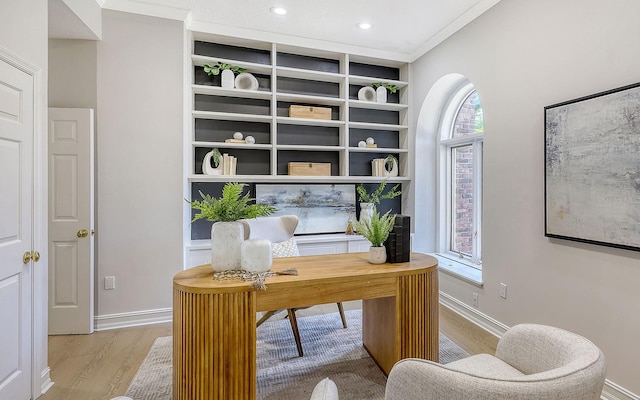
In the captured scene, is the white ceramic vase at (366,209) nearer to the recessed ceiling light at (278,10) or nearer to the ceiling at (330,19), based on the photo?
the ceiling at (330,19)

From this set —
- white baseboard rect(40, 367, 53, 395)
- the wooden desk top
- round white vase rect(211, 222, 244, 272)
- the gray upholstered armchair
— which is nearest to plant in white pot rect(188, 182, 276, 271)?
round white vase rect(211, 222, 244, 272)

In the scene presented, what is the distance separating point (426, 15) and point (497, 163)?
63.2 inches

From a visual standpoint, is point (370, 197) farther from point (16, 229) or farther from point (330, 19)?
point (16, 229)

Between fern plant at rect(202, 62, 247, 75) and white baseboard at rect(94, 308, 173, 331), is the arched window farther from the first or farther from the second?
white baseboard at rect(94, 308, 173, 331)

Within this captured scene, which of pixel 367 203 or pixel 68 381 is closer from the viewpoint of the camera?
pixel 68 381

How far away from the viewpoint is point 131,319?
3.10 metres

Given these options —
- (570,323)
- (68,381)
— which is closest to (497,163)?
(570,323)

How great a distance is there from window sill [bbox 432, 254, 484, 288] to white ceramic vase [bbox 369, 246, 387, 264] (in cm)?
150

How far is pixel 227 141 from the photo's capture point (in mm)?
3646

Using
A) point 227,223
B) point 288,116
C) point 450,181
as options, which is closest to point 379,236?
point 227,223

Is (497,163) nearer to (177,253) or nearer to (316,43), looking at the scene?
(316,43)

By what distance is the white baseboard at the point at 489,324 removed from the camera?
1959 millimetres

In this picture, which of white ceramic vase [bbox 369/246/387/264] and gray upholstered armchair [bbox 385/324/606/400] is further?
white ceramic vase [bbox 369/246/387/264]

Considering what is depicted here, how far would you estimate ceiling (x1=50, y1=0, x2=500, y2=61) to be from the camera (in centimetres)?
301
